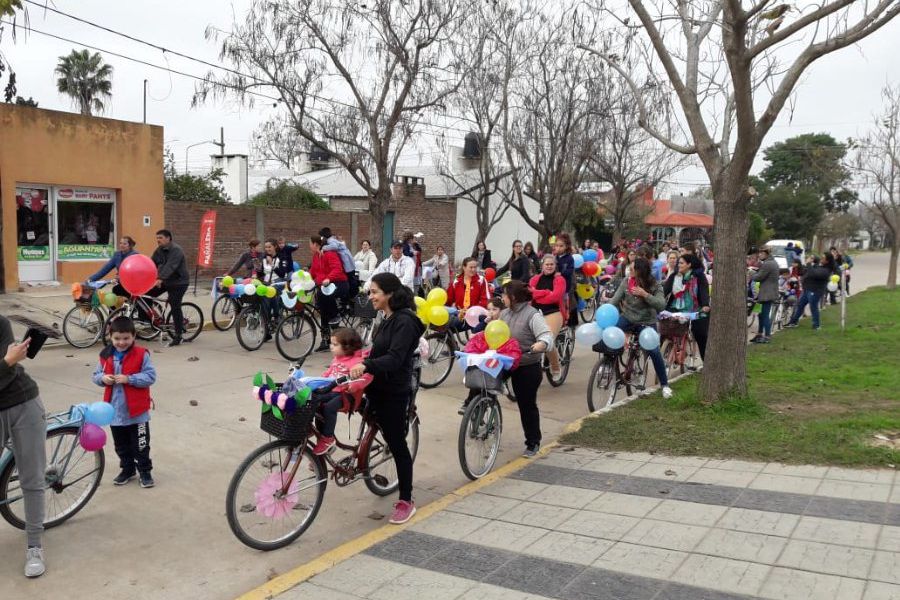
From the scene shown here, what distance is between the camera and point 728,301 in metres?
7.78

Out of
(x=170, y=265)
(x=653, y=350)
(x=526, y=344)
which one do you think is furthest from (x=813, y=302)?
(x=170, y=265)

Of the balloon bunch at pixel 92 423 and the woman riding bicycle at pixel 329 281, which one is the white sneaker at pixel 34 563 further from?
the woman riding bicycle at pixel 329 281

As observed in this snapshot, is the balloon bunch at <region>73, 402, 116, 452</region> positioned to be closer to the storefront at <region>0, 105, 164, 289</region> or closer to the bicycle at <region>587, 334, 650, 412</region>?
the bicycle at <region>587, 334, 650, 412</region>

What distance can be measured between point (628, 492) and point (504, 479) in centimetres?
101

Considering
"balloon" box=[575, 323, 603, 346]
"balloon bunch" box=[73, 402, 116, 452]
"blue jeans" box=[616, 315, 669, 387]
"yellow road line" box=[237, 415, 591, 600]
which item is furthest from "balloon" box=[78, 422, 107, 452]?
"blue jeans" box=[616, 315, 669, 387]

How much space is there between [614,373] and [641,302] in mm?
875

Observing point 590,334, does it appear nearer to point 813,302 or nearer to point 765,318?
point 765,318

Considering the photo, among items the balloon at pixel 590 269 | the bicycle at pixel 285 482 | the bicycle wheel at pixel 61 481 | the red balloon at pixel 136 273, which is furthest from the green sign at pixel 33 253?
the bicycle at pixel 285 482

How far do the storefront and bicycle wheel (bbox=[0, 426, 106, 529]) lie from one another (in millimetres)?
12494

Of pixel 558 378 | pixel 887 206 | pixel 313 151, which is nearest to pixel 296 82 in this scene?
pixel 313 151

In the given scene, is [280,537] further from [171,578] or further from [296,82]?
[296,82]

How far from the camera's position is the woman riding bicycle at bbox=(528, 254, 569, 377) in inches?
356

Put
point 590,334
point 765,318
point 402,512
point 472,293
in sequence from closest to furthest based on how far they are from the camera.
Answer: point 402,512, point 590,334, point 472,293, point 765,318

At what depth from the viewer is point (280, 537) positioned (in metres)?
4.68
